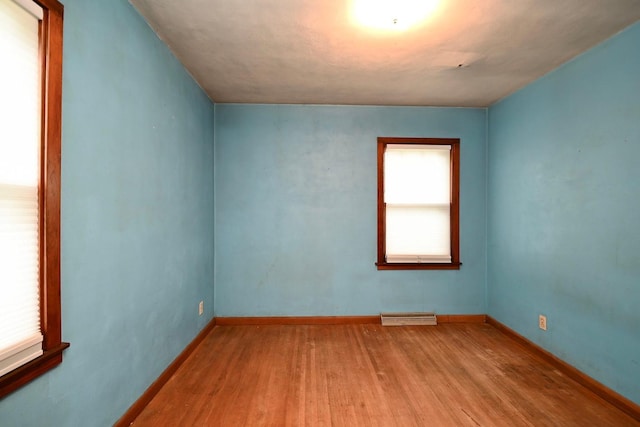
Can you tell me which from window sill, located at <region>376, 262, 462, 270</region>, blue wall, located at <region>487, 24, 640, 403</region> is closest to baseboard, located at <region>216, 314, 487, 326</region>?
window sill, located at <region>376, 262, 462, 270</region>

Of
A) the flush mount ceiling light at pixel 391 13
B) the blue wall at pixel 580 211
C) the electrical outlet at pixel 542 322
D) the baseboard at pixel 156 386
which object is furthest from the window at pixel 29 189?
the electrical outlet at pixel 542 322

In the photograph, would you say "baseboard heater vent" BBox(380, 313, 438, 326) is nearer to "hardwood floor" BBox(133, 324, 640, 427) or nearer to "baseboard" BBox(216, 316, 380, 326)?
"baseboard" BBox(216, 316, 380, 326)

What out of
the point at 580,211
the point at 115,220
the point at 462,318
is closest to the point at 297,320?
the point at 462,318

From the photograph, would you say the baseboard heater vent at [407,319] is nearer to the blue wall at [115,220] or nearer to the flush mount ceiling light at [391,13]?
the blue wall at [115,220]

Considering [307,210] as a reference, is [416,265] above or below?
below

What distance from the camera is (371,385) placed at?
8.14 ft

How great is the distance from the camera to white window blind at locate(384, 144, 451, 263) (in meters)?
3.93

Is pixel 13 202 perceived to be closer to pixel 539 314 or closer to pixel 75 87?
pixel 75 87

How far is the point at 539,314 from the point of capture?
9.91 ft

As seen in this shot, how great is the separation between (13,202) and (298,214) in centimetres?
281

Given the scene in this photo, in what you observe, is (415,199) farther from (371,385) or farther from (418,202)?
(371,385)

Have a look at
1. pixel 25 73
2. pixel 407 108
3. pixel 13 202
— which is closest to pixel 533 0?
pixel 407 108

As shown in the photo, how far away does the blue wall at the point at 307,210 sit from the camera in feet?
12.7

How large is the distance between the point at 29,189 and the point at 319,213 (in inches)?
112
